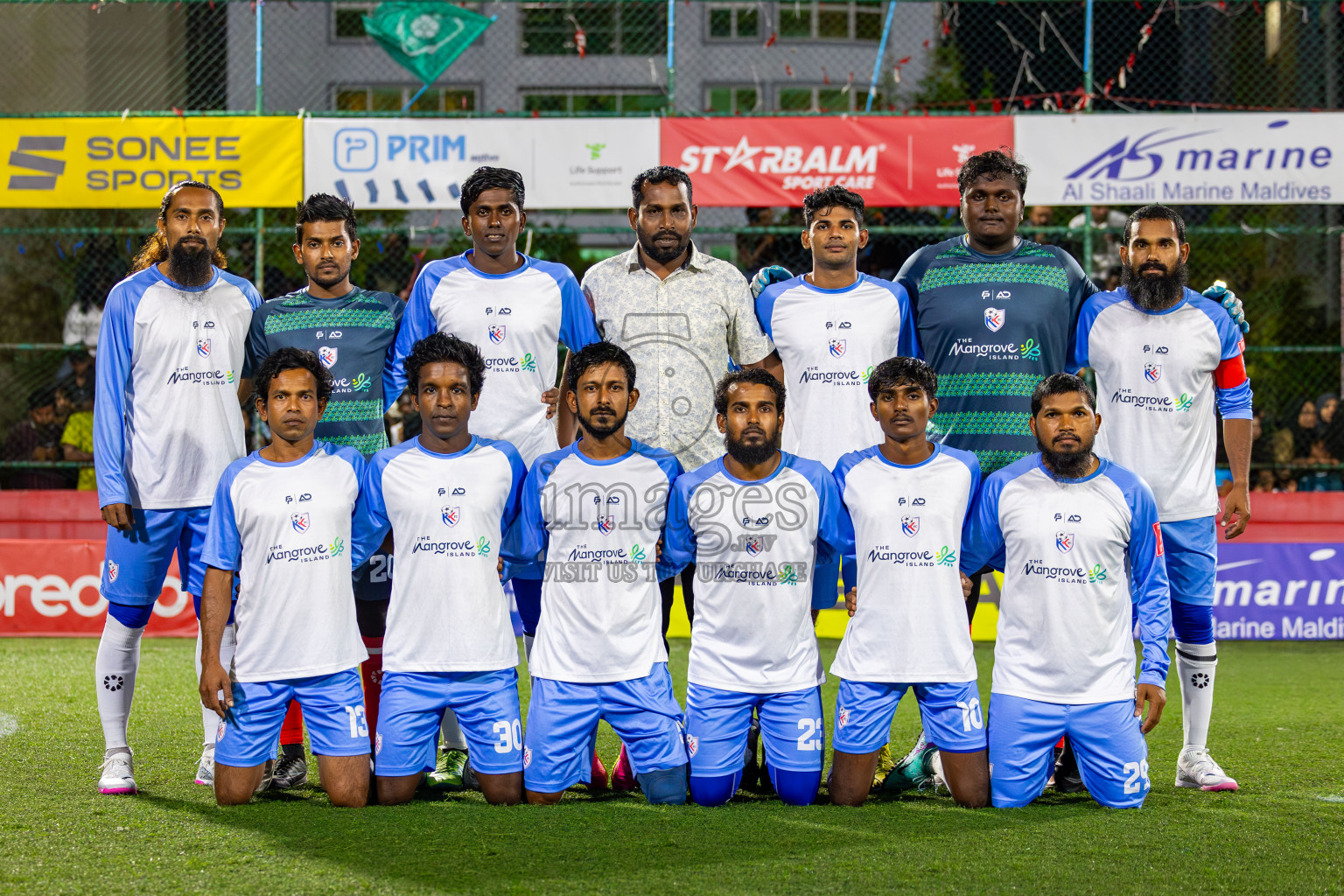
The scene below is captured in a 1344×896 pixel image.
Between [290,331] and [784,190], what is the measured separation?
5.35m

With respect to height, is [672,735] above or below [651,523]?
below

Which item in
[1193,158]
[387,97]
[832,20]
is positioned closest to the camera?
[1193,158]

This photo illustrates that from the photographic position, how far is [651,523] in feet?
15.0

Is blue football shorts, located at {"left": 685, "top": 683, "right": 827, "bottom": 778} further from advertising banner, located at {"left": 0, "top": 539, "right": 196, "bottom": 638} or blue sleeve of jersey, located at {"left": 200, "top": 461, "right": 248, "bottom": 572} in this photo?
advertising banner, located at {"left": 0, "top": 539, "right": 196, "bottom": 638}

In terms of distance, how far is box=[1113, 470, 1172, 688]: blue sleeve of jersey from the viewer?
4449 mm

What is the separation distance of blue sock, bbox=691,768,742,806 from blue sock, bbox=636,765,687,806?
46 mm

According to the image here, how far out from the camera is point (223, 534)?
14.9 feet

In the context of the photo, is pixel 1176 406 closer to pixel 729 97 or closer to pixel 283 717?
pixel 283 717

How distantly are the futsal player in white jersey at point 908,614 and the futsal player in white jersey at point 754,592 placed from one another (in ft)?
0.42

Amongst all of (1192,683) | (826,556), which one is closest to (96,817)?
(826,556)

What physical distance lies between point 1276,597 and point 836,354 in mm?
5513

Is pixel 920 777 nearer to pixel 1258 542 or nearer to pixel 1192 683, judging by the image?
pixel 1192 683

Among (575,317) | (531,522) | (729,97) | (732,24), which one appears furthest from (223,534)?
(732,24)

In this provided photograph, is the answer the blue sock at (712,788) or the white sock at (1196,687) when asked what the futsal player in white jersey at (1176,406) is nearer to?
the white sock at (1196,687)
